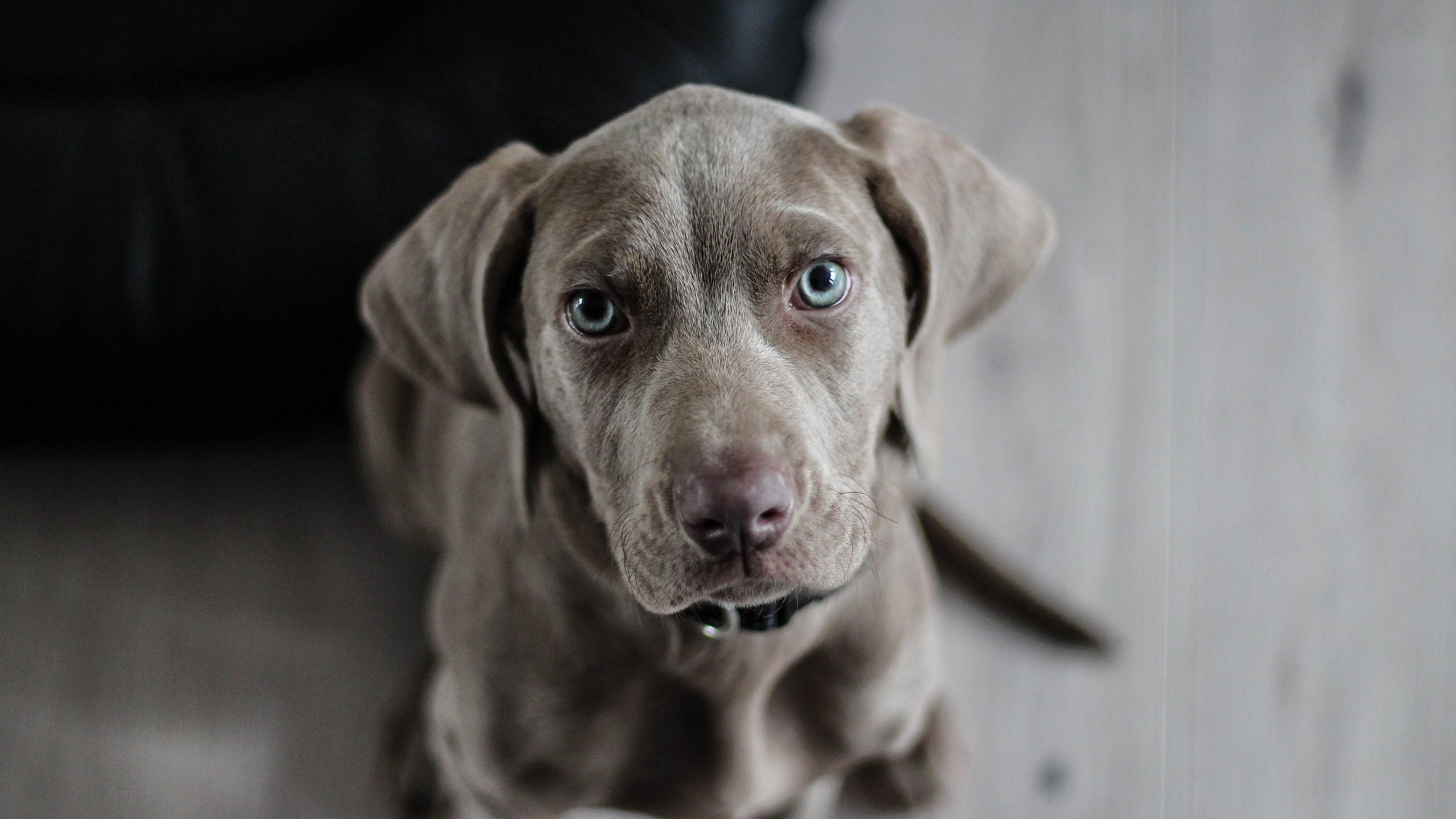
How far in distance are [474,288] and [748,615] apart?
1.46 ft

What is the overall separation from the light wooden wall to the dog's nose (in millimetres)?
1120

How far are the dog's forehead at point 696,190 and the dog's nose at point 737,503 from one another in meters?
0.21

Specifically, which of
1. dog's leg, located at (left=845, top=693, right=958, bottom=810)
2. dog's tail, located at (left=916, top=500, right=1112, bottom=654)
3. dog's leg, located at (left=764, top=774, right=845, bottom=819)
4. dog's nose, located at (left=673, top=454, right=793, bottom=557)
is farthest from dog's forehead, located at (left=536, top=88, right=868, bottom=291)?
dog's leg, located at (left=845, top=693, right=958, bottom=810)

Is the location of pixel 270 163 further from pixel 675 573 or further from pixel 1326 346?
pixel 1326 346

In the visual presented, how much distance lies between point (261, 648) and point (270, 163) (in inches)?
34.2

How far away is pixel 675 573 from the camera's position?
1.07 m

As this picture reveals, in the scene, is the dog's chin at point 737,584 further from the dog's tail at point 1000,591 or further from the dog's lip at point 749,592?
the dog's tail at point 1000,591

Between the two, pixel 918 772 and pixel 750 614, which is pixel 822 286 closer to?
pixel 750 614

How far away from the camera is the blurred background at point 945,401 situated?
6.41 feet

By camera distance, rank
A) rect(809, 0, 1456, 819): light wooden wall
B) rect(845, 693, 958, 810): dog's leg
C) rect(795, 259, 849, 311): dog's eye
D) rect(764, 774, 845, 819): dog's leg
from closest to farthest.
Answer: rect(795, 259, 849, 311): dog's eye → rect(764, 774, 845, 819): dog's leg → rect(845, 693, 958, 810): dog's leg → rect(809, 0, 1456, 819): light wooden wall

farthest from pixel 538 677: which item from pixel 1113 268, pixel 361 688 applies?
pixel 1113 268

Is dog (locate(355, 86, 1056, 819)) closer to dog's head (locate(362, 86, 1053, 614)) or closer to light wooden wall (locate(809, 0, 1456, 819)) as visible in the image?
dog's head (locate(362, 86, 1053, 614))

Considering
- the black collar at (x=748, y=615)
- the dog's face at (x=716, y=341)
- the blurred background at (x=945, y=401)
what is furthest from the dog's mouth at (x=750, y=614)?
the blurred background at (x=945, y=401)

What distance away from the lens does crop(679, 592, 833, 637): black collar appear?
1.21 metres
